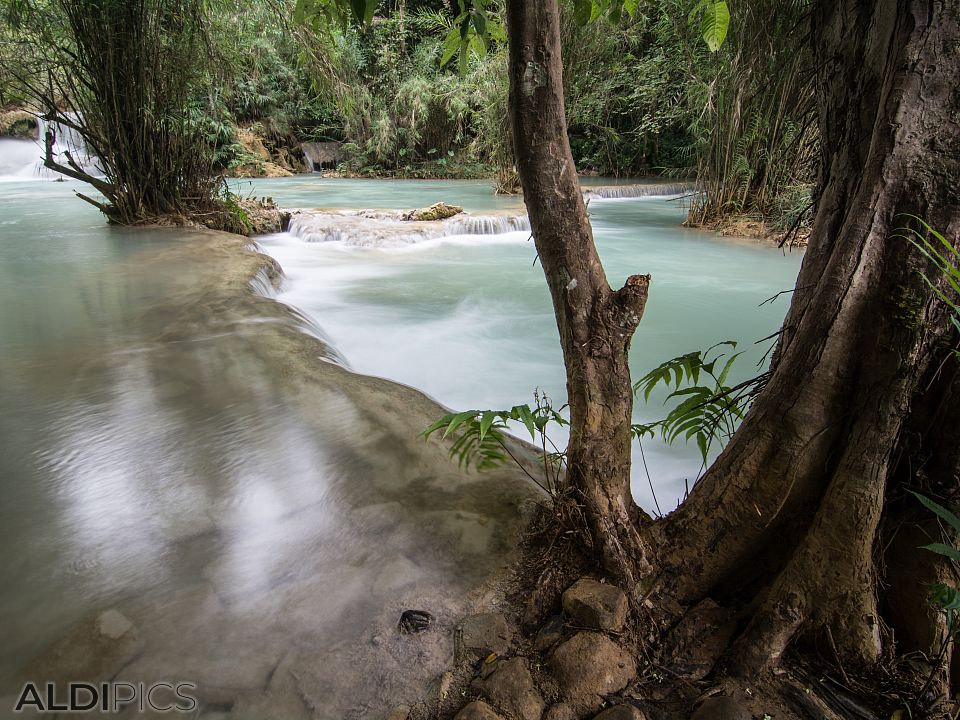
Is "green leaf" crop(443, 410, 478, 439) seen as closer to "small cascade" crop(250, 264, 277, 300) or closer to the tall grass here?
"small cascade" crop(250, 264, 277, 300)

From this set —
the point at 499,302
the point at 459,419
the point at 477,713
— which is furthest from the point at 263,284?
the point at 477,713

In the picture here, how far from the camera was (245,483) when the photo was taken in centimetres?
206

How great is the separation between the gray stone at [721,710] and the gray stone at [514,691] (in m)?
0.31

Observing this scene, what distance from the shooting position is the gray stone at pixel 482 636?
1.37 metres

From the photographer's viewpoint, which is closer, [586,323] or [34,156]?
[586,323]

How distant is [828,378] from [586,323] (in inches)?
21.0

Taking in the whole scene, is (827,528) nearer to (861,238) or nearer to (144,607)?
(861,238)

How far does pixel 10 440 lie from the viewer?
228 centimetres

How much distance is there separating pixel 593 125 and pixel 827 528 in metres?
17.1

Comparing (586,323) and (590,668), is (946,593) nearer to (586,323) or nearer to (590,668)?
A: (590,668)

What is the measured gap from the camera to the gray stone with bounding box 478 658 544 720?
3.94 feet

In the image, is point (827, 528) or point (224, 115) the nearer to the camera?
point (827, 528)

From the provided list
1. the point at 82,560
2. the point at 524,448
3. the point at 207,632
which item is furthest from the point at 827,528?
the point at 82,560

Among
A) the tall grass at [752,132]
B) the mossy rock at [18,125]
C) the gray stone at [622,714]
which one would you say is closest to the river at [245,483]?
the gray stone at [622,714]
